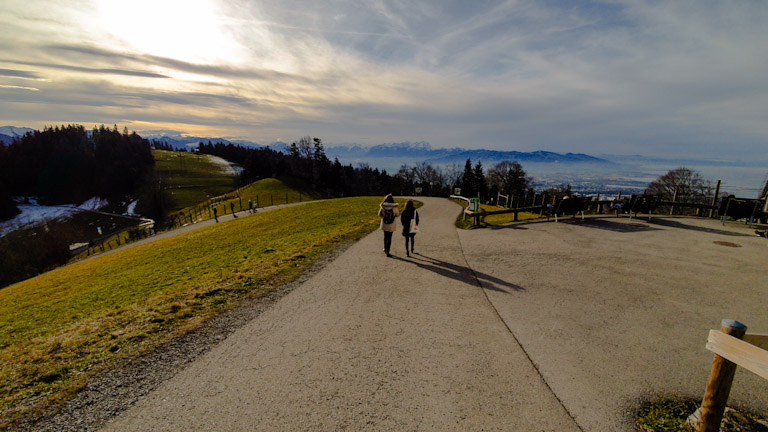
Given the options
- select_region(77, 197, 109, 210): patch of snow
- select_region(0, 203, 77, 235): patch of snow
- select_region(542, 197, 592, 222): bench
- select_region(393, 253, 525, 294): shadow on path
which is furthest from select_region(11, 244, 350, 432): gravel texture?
select_region(77, 197, 109, 210): patch of snow

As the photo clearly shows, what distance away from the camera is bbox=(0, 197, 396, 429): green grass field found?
17.9ft

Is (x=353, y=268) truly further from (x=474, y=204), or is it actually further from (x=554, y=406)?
(x=474, y=204)

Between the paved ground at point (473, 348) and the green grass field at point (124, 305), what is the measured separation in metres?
1.89

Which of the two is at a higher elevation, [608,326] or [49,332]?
[608,326]

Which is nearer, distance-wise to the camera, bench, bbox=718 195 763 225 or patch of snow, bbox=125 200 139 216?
bench, bbox=718 195 763 225

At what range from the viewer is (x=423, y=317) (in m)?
7.13

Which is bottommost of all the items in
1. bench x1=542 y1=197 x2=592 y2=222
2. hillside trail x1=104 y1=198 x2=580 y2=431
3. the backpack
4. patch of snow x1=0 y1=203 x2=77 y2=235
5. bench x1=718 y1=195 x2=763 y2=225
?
patch of snow x1=0 y1=203 x2=77 y2=235

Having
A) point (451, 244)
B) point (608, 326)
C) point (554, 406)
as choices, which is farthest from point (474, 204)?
point (554, 406)

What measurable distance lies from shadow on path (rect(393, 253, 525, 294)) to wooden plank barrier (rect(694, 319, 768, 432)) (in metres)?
→ 4.90

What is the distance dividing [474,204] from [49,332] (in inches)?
802

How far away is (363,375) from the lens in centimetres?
508

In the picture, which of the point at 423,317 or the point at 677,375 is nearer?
the point at 677,375

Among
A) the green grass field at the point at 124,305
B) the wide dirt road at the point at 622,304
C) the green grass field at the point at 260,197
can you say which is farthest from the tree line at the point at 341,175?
the green grass field at the point at 124,305

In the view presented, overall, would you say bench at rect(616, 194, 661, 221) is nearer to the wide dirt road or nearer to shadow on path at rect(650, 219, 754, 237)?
shadow on path at rect(650, 219, 754, 237)
